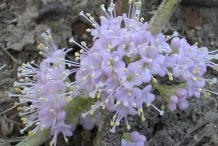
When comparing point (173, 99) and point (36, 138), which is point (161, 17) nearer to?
point (173, 99)

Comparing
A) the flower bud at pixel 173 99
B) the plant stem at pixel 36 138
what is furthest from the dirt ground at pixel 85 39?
the flower bud at pixel 173 99

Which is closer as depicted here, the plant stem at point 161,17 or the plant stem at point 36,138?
the plant stem at point 161,17

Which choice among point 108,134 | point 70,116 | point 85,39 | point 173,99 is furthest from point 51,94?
point 85,39

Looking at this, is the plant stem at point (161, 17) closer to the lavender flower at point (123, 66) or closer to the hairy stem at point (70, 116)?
the lavender flower at point (123, 66)

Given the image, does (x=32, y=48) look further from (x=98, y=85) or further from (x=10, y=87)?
(x=98, y=85)

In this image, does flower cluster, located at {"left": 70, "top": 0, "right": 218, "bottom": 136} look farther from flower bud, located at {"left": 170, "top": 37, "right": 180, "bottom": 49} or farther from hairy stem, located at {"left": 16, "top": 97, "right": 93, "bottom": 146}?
hairy stem, located at {"left": 16, "top": 97, "right": 93, "bottom": 146}

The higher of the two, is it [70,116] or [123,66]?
[123,66]

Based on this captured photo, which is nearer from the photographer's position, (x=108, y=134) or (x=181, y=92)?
(x=181, y=92)

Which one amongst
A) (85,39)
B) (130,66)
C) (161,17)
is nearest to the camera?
(130,66)

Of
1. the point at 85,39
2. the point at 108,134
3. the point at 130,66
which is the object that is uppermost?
the point at 130,66
